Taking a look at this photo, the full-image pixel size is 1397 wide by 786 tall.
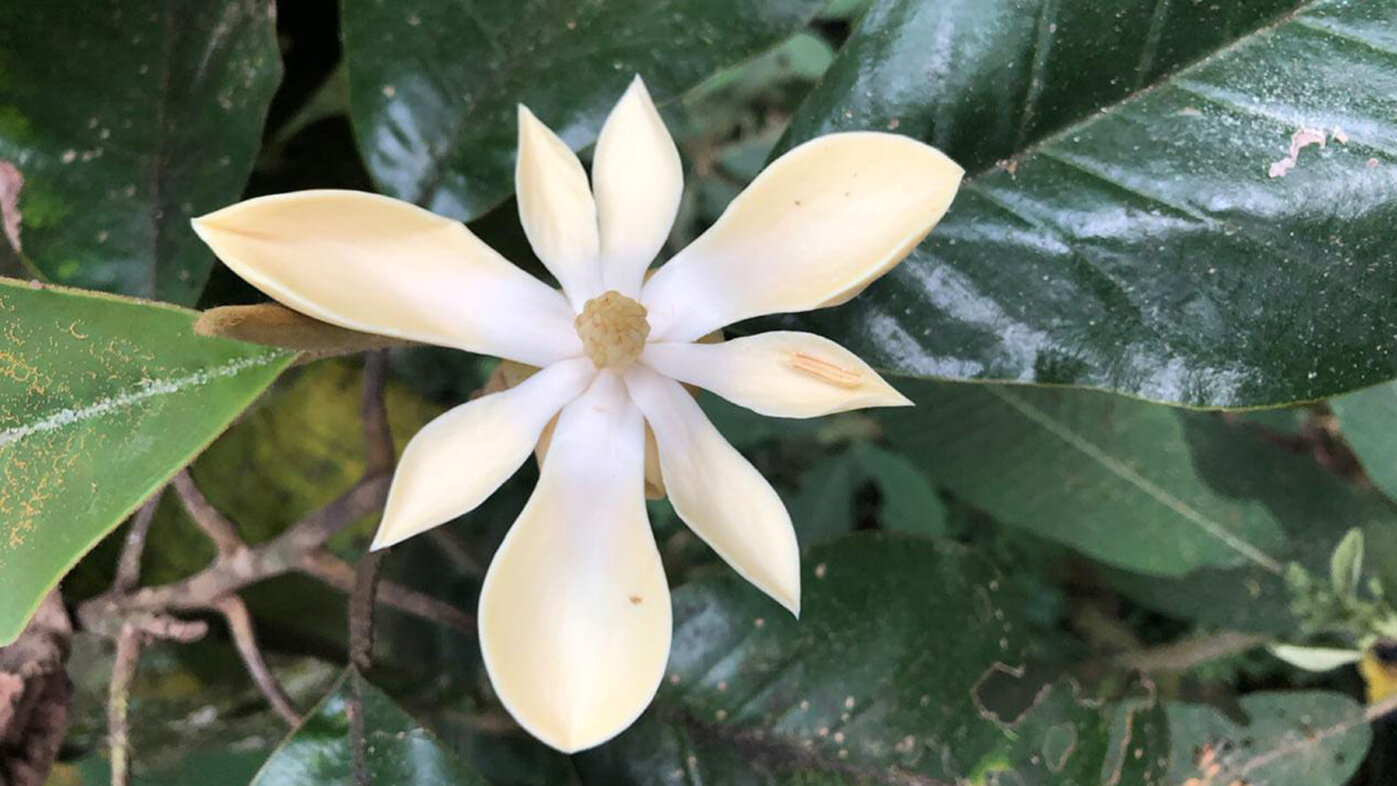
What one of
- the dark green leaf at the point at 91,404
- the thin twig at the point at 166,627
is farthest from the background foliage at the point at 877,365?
the thin twig at the point at 166,627

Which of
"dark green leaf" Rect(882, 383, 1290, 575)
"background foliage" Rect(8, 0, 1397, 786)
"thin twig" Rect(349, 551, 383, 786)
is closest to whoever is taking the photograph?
"background foliage" Rect(8, 0, 1397, 786)

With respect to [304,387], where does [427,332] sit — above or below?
above

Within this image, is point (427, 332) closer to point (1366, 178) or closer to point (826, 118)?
point (826, 118)

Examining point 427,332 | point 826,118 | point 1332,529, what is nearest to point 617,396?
point 427,332

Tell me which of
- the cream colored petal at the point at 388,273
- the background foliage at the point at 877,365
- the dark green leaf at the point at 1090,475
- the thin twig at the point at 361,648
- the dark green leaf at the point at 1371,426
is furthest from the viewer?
the dark green leaf at the point at 1090,475

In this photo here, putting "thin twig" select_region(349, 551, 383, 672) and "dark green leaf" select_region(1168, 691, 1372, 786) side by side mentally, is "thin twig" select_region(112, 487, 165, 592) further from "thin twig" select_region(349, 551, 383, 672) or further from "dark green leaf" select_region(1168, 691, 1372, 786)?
"dark green leaf" select_region(1168, 691, 1372, 786)

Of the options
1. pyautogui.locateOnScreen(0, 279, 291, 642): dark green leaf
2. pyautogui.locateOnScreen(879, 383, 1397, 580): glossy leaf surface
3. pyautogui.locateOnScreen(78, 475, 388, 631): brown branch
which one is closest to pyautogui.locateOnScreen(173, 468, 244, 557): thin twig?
pyautogui.locateOnScreen(78, 475, 388, 631): brown branch

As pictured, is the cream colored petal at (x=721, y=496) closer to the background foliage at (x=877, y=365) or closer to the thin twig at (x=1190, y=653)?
the background foliage at (x=877, y=365)
